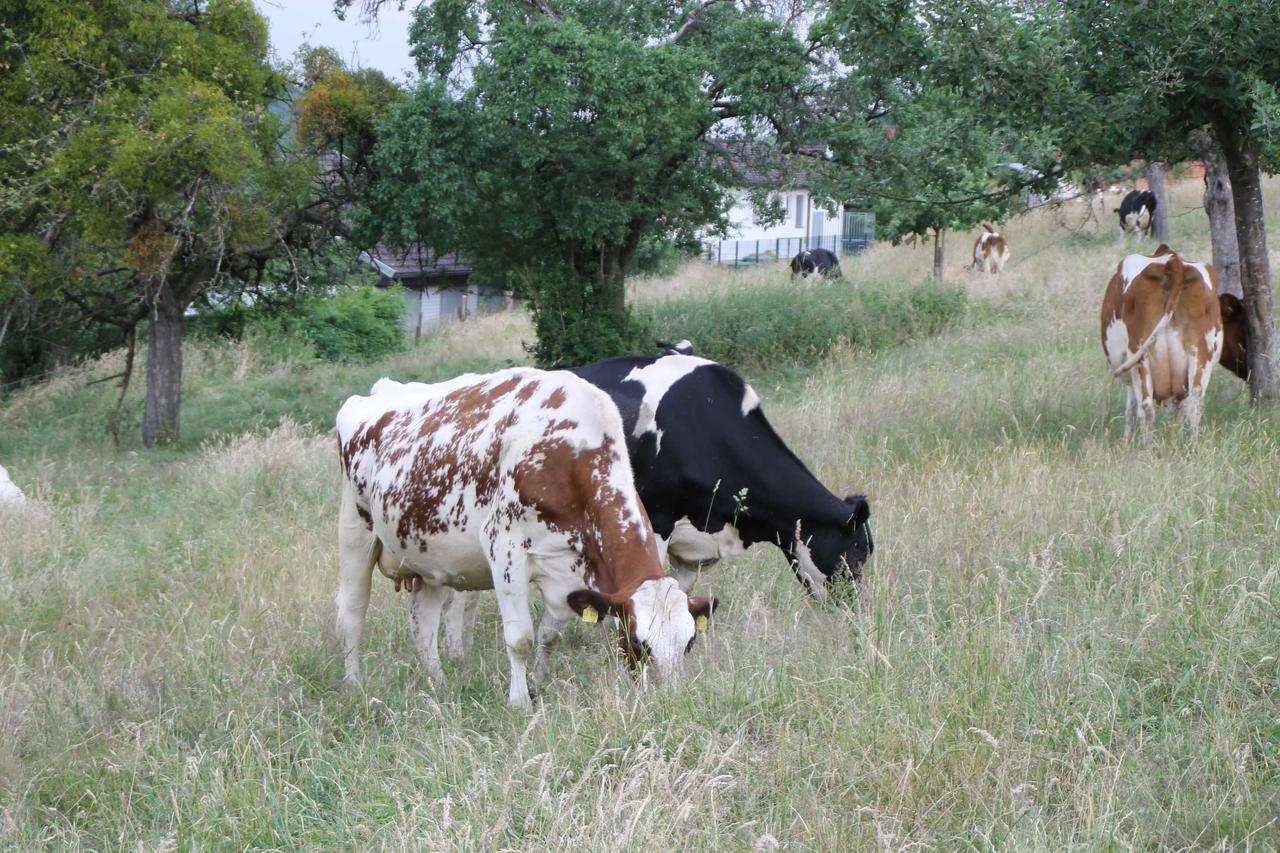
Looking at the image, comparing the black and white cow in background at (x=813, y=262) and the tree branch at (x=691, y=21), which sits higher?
the tree branch at (x=691, y=21)

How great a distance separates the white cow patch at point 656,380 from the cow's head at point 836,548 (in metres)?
0.91

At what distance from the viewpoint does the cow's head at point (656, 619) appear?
4.62 metres

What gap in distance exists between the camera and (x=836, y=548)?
6.28 m

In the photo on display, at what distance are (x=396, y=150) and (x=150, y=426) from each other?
5.07 metres

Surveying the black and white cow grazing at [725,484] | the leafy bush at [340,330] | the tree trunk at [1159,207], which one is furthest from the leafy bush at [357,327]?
the black and white cow grazing at [725,484]

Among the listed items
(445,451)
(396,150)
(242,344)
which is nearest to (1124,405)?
(445,451)

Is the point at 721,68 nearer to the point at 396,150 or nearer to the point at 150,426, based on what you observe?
the point at 396,150

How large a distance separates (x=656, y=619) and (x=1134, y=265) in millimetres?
7200

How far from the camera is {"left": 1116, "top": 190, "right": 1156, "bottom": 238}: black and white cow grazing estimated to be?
27.7m

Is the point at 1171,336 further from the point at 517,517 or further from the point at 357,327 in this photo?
the point at 357,327

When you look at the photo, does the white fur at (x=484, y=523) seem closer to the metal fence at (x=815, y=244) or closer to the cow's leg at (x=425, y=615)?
the cow's leg at (x=425, y=615)

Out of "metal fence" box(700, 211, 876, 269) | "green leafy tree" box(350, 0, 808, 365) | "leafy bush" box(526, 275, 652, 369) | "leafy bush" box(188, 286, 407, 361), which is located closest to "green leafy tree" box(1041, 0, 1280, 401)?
"green leafy tree" box(350, 0, 808, 365)

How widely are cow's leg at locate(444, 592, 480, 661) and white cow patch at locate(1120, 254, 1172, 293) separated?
6.25m

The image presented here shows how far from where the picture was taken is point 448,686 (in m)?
5.66
